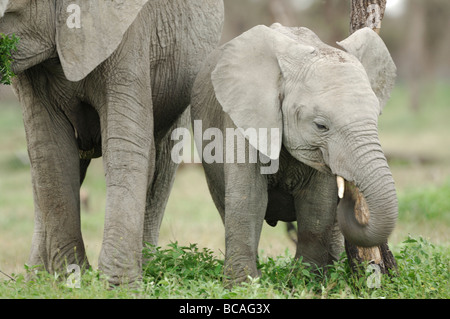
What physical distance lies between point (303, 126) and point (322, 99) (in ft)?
0.72

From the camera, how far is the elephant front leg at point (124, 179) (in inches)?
211

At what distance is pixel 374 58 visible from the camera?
18.1 ft

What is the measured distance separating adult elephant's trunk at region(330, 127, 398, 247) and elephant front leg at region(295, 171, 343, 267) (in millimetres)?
613

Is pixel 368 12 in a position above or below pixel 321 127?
above

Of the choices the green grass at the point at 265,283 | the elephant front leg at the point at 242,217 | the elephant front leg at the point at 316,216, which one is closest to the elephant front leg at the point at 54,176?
the green grass at the point at 265,283

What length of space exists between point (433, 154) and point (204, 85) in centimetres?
1202

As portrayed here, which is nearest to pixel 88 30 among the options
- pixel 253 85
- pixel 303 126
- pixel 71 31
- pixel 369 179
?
pixel 71 31

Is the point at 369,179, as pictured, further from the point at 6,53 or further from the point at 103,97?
the point at 6,53

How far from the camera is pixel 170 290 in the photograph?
5.05 meters

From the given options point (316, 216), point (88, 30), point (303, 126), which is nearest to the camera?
point (303, 126)

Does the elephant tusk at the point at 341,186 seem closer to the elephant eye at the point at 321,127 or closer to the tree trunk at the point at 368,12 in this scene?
the elephant eye at the point at 321,127

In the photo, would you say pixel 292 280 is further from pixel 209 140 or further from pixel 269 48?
pixel 269 48

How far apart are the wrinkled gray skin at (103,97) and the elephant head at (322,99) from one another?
656 millimetres
